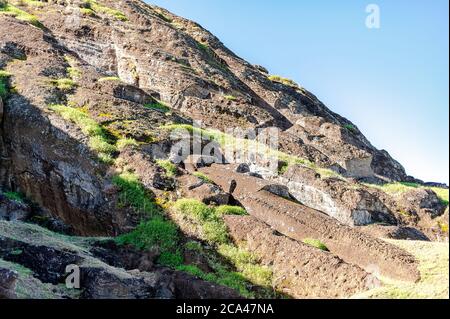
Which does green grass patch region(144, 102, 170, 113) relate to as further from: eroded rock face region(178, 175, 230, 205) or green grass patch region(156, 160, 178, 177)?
eroded rock face region(178, 175, 230, 205)

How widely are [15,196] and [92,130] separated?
9.75ft

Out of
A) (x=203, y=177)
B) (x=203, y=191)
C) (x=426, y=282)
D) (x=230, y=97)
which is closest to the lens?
(x=426, y=282)

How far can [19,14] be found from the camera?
29891 mm

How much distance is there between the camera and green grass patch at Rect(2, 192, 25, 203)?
1608 cm

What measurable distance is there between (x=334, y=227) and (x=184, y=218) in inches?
145

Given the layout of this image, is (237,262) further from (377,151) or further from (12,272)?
(377,151)

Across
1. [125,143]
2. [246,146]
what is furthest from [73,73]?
[246,146]

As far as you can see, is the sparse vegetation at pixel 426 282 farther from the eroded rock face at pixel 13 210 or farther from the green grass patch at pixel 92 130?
the eroded rock face at pixel 13 210

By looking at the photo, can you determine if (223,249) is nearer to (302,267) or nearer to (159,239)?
(159,239)

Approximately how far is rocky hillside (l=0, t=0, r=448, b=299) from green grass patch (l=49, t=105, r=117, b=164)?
0.06 m

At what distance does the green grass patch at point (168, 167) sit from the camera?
54.3ft

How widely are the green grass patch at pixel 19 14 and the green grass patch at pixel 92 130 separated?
11.7 meters

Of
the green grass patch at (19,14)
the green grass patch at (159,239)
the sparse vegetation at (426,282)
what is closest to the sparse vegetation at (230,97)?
the green grass patch at (19,14)

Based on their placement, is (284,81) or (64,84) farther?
(284,81)
